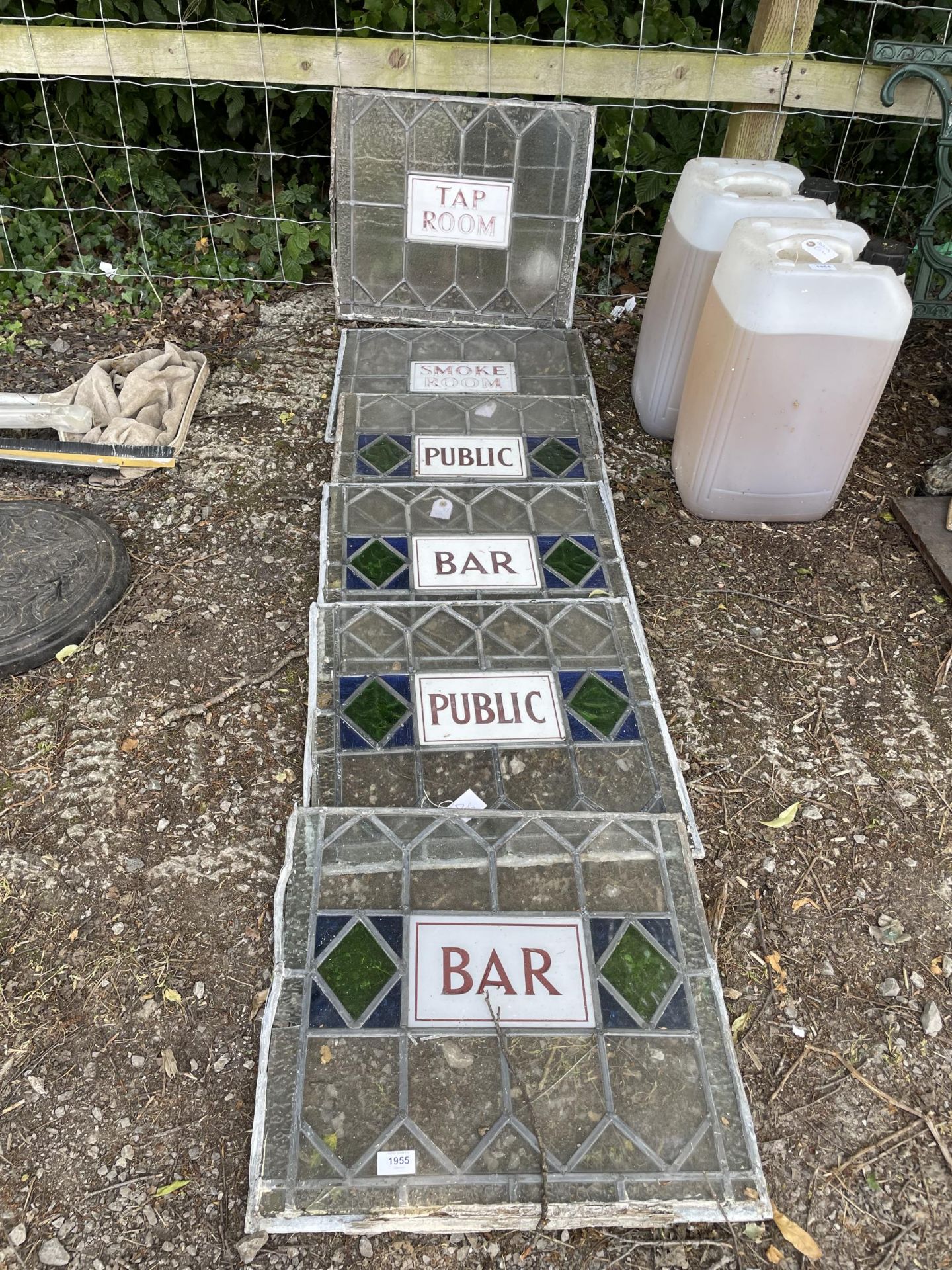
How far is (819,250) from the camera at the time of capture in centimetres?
268

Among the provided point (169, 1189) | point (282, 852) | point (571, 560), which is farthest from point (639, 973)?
point (571, 560)

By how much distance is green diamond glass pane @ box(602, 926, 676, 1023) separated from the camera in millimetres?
1991

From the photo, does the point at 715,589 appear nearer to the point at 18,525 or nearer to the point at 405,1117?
the point at 405,1117

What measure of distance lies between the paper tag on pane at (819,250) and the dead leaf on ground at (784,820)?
1533 mm

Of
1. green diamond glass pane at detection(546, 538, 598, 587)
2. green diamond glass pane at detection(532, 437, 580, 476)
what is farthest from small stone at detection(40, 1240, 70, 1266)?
green diamond glass pane at detection(532, 437, 580, 476)

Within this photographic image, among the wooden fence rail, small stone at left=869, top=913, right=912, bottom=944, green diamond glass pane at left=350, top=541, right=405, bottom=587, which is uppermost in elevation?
the wooden fence rail

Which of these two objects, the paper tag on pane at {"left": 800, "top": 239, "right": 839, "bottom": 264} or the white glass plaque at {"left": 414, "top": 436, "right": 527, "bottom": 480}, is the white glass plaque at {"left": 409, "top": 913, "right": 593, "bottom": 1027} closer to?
the white glass plaque at {"left": 414, "top": 436, "right": 527, "bottom": 480}

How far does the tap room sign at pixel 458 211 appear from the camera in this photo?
3.86m

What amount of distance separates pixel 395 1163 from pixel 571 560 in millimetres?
1837

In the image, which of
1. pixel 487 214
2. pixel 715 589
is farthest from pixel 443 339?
pixel 715 589

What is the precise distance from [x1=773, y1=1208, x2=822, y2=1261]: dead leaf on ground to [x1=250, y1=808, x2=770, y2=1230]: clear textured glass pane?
7 cm

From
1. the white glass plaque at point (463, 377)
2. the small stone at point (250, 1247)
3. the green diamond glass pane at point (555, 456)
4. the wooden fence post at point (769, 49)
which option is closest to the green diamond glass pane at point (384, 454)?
the white glass plaque at point (463, 377)

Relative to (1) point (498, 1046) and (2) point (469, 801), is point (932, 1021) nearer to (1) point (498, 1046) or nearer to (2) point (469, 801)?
(1) point (498, 1046)

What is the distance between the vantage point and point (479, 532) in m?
3.10
